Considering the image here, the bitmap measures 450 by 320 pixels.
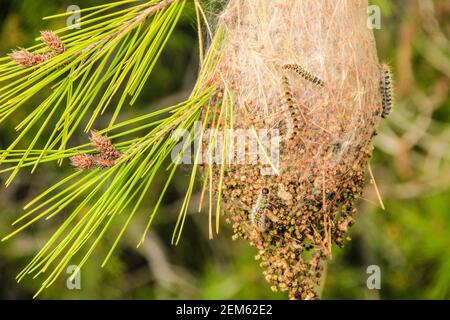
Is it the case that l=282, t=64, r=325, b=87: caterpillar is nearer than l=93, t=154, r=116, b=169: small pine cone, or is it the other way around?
l=93, t=154, r=116, b=169: small pine cone

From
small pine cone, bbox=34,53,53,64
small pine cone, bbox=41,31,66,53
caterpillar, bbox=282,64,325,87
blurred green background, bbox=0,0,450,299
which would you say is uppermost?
small pine cone, bbox=41,31,66,53

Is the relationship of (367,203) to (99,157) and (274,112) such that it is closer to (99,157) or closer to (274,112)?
(274,112)

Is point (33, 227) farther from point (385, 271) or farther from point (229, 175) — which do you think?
point (229, 175)

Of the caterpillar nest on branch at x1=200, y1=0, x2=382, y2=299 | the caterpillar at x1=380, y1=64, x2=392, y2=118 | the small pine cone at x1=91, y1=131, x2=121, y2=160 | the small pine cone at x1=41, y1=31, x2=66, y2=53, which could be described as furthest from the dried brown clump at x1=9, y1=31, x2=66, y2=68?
the caterpillar at x1=380, y1=64, x2=392, y2=118

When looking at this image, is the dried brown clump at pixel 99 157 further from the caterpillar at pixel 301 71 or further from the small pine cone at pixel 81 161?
the caterpillar at pixel 301 71

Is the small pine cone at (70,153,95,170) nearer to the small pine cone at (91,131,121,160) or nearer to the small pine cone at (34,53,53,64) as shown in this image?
the small pine cone at (91,131,121,160)

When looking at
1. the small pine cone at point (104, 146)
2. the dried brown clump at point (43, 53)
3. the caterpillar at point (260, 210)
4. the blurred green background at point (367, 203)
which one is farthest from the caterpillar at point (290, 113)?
the blurred green background at point (367, 203)

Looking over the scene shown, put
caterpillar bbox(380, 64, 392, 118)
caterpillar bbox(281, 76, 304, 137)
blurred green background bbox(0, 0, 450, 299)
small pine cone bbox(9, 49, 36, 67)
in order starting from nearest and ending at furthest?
small pine cone bbox(9, 49, 36, 67)
caterpillar bbox(281, 76, 304, 137)
caterpillar bbox(380, 64, 392, 118)
blurred green background bbox(0, 0, 450, 299)

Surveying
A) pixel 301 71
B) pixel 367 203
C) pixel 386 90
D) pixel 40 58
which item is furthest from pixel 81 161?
pixel 367 203
